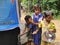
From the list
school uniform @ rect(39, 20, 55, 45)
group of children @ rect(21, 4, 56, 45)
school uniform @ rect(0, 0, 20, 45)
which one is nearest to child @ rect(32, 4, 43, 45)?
group of children @ rect(21, 4, 56, 45)

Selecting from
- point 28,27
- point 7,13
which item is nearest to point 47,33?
point 28,27

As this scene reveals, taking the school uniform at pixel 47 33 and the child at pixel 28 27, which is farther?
the child at pixel 28 27

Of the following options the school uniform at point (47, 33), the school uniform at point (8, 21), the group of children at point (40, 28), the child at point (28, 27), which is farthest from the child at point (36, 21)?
the school uniform at point (8, 21)

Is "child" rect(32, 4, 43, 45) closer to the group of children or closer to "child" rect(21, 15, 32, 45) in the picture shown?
the group of children

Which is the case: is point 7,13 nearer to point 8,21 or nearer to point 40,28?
point 8,21

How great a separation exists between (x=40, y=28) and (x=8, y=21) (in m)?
0.93

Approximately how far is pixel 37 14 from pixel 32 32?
0.58 meters

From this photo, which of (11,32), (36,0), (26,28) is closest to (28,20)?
(26,28)

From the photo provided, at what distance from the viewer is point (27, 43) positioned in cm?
894

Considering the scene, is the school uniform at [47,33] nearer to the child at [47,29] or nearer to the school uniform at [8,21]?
the child at [47,29]

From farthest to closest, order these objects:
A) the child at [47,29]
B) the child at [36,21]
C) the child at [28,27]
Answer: the child at [28,27], the child at [36,21], the child at [47,29]

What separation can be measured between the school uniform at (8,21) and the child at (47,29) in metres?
0.69

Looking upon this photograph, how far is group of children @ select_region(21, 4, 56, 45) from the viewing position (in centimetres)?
771

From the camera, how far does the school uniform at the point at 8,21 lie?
7.73 m
